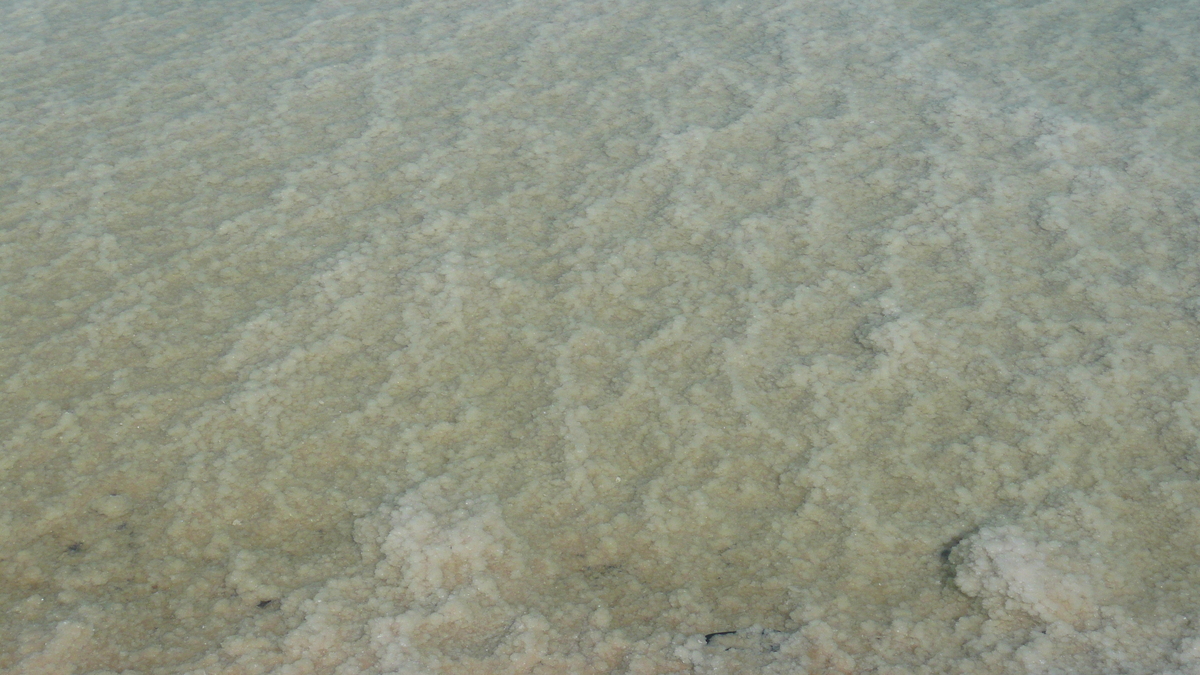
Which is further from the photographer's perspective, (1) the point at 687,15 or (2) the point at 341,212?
(1) the point at 687,15

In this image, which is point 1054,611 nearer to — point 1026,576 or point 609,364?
point 1026,576

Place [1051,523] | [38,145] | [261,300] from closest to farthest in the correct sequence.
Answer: [1051,523] → [261,300] → [38,145]

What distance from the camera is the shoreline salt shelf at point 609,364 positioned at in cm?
117

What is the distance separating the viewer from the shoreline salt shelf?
1.17 m

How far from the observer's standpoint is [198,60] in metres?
2.33

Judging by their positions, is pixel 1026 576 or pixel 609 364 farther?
pixel 609 364

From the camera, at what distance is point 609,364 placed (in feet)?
4.82

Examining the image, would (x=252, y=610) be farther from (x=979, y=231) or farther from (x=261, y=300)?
(x=979, y=231)

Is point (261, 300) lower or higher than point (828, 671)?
higher

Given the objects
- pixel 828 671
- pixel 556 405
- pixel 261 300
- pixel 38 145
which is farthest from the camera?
pixel 38 145

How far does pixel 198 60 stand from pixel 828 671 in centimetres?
192

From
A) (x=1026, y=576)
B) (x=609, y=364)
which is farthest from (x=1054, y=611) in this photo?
(x=609, y=364)

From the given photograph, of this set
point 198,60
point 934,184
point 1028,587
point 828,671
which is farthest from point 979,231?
point 198,60

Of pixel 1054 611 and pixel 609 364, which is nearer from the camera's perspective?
pixel 1054 611
